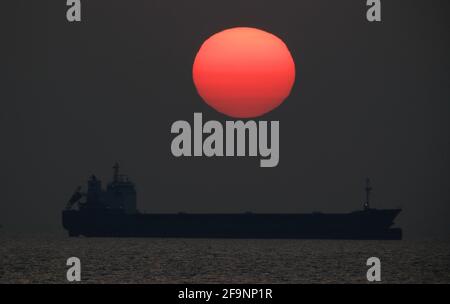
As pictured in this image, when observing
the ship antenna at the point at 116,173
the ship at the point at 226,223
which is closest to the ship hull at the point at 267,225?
the ship at the point at 226,223

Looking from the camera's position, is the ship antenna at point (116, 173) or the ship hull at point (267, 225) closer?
the ship hull at point (267, 225)

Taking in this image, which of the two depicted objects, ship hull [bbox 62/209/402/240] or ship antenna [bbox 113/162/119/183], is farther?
ship antenna [bbox 113/162/119/183]

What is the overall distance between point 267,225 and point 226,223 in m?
7.33

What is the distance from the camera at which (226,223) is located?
163 metres

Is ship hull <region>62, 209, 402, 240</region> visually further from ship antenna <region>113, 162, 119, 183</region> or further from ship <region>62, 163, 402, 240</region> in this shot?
ship antenna <region>113, 162, 119, 183</region>

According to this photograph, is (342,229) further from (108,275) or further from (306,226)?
(108,275)

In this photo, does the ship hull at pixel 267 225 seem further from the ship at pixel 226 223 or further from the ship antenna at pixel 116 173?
the ship antenna at pixel 116 173

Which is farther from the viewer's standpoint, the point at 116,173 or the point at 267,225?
the point at 116,173

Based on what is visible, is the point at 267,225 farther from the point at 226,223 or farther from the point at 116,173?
the point at 116,173

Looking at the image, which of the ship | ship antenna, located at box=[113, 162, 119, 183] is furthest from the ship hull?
ship antenna, located at box=[113, 162, 119, 183]

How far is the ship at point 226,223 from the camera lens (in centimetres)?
15838

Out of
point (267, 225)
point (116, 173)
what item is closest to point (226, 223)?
point (267, 225)

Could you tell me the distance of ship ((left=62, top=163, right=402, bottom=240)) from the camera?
158m
